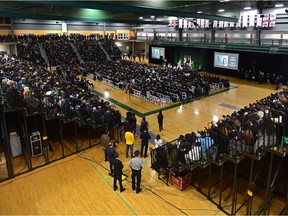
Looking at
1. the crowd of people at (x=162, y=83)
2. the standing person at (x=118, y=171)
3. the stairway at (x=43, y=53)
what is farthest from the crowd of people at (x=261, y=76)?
the stairway at (x=43, y=53)

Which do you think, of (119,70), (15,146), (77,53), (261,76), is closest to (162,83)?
(119,70)

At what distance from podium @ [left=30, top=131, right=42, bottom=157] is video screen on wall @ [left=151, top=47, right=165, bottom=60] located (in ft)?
97.6

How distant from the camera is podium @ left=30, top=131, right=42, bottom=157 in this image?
9773 mm

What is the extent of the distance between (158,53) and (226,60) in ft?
43.1

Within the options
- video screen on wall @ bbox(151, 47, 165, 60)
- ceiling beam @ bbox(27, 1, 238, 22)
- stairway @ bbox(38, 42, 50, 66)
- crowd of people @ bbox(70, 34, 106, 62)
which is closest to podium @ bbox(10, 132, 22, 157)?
ceiling beam @ bbox(27, 1, 238, 22)

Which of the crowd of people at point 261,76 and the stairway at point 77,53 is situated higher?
the stairway at point 77,53

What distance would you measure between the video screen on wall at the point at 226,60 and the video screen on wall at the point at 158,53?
1029 centimetres

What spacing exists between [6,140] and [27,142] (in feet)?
3.52

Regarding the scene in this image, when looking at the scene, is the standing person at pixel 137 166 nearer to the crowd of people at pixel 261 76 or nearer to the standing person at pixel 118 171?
the standing person at pixel 118 171

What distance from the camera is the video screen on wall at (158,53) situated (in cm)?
3709

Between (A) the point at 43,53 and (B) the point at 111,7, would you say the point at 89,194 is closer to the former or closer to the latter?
(B) the point at 111,7

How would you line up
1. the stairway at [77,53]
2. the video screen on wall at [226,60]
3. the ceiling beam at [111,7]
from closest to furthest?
the ceiling beam at [111,7] < the video screen on wall at [226,60] < the stairway at [77,53]

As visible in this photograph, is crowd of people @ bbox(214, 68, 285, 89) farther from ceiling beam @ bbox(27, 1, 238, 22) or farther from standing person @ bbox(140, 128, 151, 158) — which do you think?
standing person @ bbox(140, 128, 151, 158)

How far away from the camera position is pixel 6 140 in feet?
27.0
